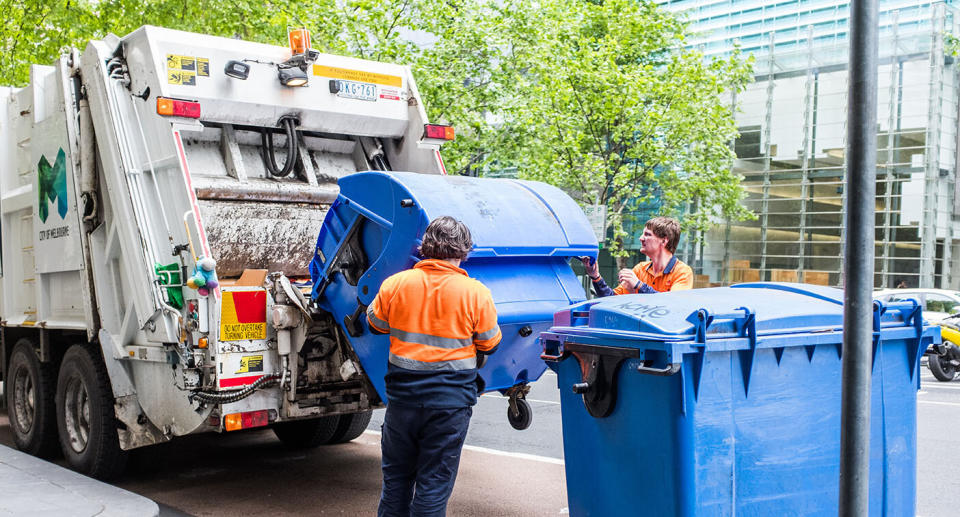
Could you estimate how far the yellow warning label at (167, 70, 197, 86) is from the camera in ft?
17.4

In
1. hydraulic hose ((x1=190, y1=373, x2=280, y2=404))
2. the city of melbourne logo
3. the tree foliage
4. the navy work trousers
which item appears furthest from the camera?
the tree foliage

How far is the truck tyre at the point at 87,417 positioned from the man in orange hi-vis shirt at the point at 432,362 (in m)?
2.62

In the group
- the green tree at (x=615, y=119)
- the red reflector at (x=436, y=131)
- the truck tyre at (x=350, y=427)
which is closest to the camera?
the red reflector at (x=436, y=131)

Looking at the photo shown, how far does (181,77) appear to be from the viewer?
17.6 ft

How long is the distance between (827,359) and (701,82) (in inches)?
668

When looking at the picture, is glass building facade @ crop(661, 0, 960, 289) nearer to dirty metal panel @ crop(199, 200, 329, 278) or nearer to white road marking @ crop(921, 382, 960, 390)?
white road marking @ crop(921, 382, 960, 390)

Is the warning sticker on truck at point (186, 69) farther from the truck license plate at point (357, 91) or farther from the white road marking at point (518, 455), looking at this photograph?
the white road marking at point (518, 455)

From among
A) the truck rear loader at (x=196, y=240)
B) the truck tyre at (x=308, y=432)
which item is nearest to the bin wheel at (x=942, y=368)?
the truck tyre at (x=308, y=432)

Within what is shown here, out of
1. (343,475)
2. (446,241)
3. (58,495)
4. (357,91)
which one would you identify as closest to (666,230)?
(446,241)

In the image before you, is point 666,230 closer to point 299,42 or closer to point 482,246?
point 482,246

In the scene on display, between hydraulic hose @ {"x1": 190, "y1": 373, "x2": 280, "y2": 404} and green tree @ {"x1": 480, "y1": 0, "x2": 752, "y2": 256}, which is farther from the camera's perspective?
green tree @ {"x1": 480, "y1": 0, "x2": 752, "y2": 256}

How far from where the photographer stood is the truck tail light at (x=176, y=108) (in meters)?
5.15

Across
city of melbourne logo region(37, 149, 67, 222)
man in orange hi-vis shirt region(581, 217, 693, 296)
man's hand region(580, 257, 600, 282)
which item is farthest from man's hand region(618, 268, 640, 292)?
city of melbourne logo region(37, 149, 67, 222)

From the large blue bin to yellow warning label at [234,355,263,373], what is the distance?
1.87 meters
